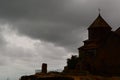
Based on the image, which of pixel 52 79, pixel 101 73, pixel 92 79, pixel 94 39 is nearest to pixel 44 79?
pixel 52 79

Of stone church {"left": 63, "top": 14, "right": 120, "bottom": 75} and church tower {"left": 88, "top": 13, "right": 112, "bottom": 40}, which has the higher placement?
church tower {"left": 88, "top": 13, "right": 112, "bottom": 40}

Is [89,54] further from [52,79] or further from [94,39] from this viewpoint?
[52,79]

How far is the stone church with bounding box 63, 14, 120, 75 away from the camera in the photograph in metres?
73.9

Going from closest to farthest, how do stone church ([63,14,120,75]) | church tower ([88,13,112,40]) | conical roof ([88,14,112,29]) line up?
stone church ([63,14,120,75]) → church tower ([88,13,112,40]) → conical roof ([88,14,112,29])

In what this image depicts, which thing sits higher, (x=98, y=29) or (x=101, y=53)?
(x=98, y=29)

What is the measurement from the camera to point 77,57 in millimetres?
89938

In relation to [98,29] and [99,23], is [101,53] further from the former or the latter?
[99,23]

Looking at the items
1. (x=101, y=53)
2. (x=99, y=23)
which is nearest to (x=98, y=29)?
(x=99, y=23)

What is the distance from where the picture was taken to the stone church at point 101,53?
243ft

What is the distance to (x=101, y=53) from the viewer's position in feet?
249

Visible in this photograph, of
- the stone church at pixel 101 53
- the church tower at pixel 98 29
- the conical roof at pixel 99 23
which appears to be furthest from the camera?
the conical roof at pixel 99 23

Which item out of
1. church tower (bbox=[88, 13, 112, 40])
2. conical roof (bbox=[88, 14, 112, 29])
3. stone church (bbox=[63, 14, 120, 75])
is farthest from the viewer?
conical roof (bbox=[88, 14, 112, 29])

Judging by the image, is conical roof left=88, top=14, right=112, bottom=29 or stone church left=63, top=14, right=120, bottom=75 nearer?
stone church left=63, top=14, right=120, bottom=75

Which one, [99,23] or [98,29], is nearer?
[98,29]
